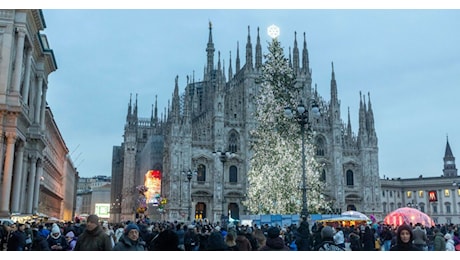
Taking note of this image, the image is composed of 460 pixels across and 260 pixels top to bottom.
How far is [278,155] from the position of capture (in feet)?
121

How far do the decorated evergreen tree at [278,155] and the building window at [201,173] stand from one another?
1483 cm

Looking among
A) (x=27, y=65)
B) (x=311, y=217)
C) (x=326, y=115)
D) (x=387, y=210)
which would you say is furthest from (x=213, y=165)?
(x=387, y=210)

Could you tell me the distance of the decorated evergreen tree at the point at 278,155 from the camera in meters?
36.2

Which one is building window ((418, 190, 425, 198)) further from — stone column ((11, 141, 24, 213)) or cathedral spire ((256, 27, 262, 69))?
stone column ((11, 141, 24, 213))

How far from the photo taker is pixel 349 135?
60844mm

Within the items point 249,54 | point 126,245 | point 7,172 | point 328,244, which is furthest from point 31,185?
point 249,54

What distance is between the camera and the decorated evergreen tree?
3625cm

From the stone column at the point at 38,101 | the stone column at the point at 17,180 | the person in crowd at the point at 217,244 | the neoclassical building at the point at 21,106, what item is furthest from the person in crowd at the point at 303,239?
the stone column at the point at 38,101

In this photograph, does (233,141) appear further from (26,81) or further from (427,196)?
(427,196)

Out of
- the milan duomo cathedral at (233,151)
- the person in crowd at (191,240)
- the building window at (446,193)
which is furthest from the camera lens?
the building window at (446,193)

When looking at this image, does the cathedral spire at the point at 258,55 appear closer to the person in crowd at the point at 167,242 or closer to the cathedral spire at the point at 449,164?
the person in crowd at the point at 167,242

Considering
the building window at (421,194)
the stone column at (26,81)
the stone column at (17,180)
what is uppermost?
the stone column at (26,81)

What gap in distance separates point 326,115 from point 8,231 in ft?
166
